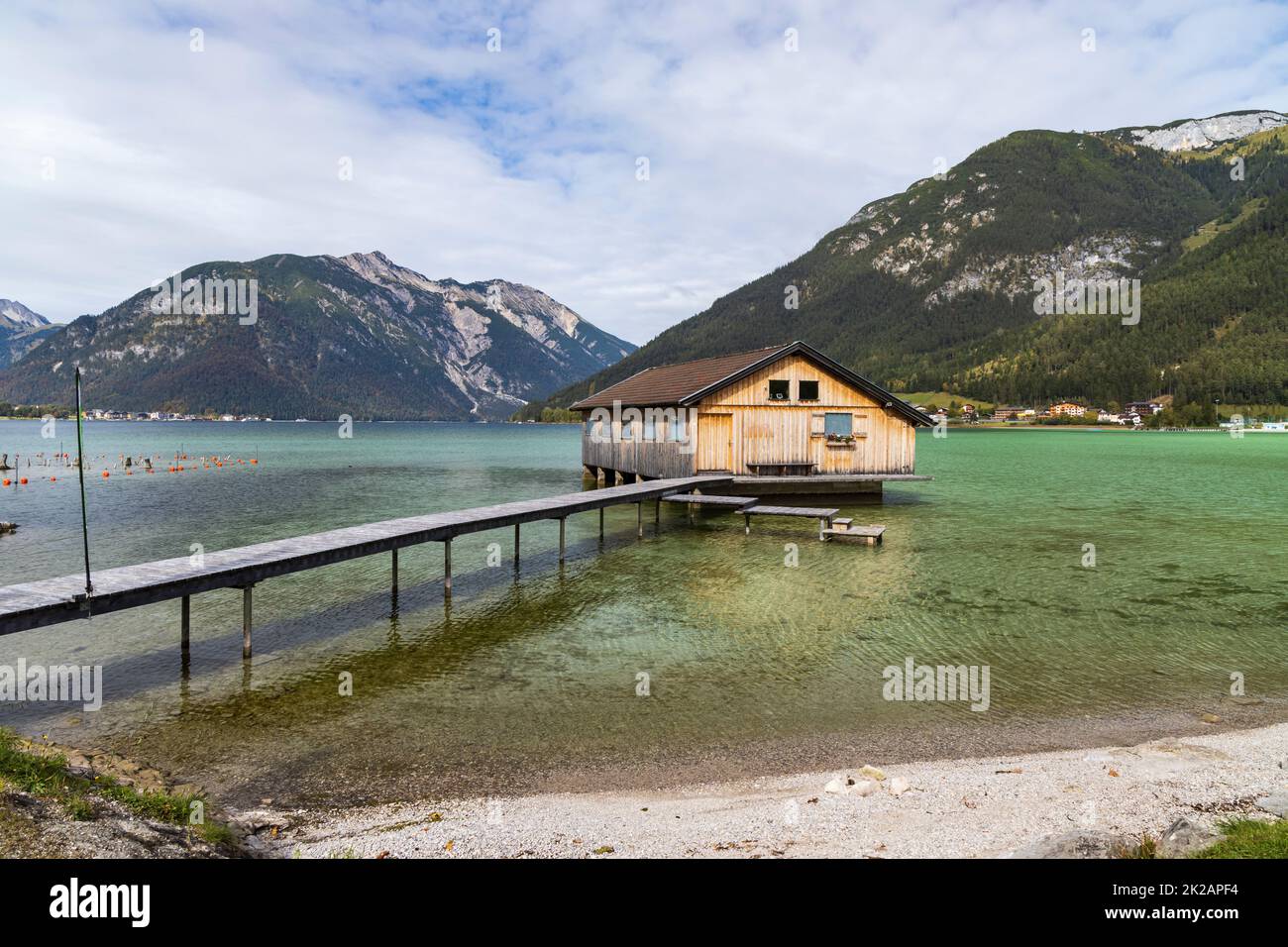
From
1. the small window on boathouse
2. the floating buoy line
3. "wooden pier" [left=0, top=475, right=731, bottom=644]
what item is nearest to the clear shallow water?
"wooden pier" [left=0, top=475, right=731, bottom=644]

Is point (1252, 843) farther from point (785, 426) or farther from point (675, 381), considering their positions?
point (675, 381)

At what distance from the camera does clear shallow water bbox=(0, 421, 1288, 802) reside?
1066cm

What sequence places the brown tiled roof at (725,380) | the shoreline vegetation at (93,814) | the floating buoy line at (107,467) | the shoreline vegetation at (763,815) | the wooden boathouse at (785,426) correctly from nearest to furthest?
the shoreline vegetation at (93,814), the shoreline vegetation at (763,815), the brown tiled roof at (725,380), the wooden boathouse at (785,426), the floating buoy line at (107,467)

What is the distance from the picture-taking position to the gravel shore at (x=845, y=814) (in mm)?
7230

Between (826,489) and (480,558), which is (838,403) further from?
(480,558)

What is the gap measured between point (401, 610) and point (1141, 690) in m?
16.3

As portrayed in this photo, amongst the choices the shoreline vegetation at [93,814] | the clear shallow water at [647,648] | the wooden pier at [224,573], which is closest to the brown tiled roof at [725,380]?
the clear shallow water at [647,648]

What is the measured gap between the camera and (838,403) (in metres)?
37.8

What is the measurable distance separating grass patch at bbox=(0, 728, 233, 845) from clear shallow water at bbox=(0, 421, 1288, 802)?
1457mm

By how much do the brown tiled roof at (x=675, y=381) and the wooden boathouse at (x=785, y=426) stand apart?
0.44ft

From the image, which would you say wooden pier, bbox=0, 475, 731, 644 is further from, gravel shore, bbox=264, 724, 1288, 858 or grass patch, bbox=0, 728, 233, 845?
gravel shore, bbox=264, 724, 1288, 858

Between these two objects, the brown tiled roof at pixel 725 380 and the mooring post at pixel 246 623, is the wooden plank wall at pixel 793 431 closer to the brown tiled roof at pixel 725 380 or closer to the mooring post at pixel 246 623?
the brown tiled roof at pixel 725 380

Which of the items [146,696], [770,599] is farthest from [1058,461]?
→ [146,696]
